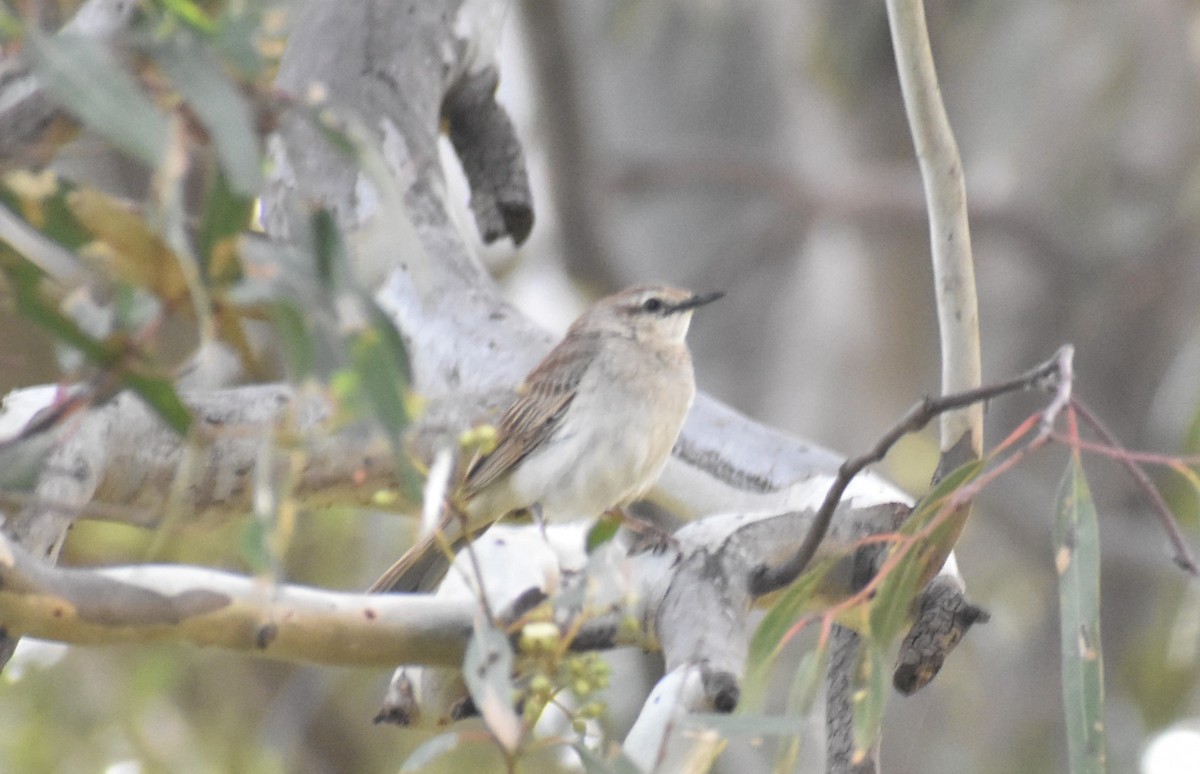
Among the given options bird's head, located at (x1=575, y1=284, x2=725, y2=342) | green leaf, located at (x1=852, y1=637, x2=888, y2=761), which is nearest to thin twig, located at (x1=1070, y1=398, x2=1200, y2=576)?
green leaf, located at (x1=852, y1=637, x2=888, y2=761)

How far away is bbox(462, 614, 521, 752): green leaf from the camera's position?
130 centimetres

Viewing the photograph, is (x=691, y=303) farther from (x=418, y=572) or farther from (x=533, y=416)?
(x=418, y=572)

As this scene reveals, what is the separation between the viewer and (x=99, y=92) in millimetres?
1091

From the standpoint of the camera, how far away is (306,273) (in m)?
1.17

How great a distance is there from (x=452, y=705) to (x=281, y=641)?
1.09 feet

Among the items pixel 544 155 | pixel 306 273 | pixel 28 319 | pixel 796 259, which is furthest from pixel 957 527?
pixel 796 259

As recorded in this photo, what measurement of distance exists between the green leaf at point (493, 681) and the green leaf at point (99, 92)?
55cm

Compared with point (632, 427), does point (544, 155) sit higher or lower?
higher

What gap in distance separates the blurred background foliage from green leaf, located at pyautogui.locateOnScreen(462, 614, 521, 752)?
2.77 metres

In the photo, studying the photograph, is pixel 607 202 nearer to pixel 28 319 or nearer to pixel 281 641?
pixel 281 641

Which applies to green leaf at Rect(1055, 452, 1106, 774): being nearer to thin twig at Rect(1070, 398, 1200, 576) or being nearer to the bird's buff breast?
thin twig at Rect(1070, 398, 1200, 576)

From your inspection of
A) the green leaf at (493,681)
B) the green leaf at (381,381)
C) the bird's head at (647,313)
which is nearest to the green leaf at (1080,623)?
the green leaf at (493,681)

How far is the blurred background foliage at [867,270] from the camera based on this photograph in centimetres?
478

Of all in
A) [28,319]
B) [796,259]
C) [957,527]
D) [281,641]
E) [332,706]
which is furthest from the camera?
[796,259]
